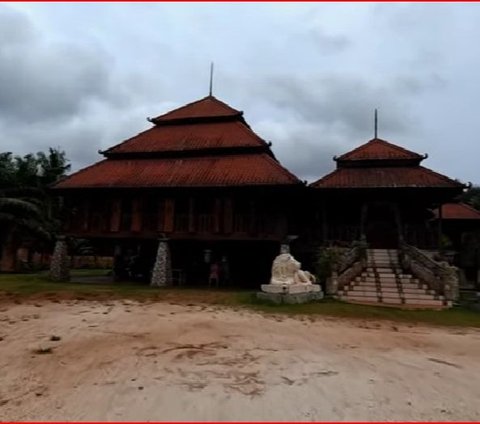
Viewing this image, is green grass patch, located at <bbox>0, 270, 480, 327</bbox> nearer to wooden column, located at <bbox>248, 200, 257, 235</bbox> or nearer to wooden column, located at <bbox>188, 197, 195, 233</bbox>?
wooden column, located at <bbox>188, 197, 195, 233</bbox>

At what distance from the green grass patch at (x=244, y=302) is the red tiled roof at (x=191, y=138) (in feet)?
23.1

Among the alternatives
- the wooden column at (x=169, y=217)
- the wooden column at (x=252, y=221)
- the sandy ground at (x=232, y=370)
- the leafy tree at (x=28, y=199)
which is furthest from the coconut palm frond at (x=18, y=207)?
the sandy ground at (x=232, y=370)

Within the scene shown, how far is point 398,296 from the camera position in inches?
572

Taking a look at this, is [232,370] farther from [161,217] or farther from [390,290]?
[161,217]

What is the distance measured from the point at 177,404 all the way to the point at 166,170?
1525cm

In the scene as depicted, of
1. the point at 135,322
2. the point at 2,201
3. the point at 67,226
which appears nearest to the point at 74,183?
the point at 67,226

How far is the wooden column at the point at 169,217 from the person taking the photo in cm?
1908

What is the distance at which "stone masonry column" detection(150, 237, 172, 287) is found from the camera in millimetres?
18484

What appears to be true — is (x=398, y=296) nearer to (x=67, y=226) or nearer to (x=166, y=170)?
(x=166, y=170)

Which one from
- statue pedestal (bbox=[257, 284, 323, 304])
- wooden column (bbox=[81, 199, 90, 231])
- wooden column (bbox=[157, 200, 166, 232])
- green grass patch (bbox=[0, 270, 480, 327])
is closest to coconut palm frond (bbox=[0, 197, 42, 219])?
wooden column (bbox=[81, 199, 90, 231])

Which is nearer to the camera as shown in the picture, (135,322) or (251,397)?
(251,397)

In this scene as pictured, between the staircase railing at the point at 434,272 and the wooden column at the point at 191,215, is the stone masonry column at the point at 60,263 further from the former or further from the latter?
the staircase railing at the point at 434,272

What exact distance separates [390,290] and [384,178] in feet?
19.2

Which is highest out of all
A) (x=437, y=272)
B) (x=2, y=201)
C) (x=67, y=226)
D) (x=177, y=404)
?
(x=2, y=201)
